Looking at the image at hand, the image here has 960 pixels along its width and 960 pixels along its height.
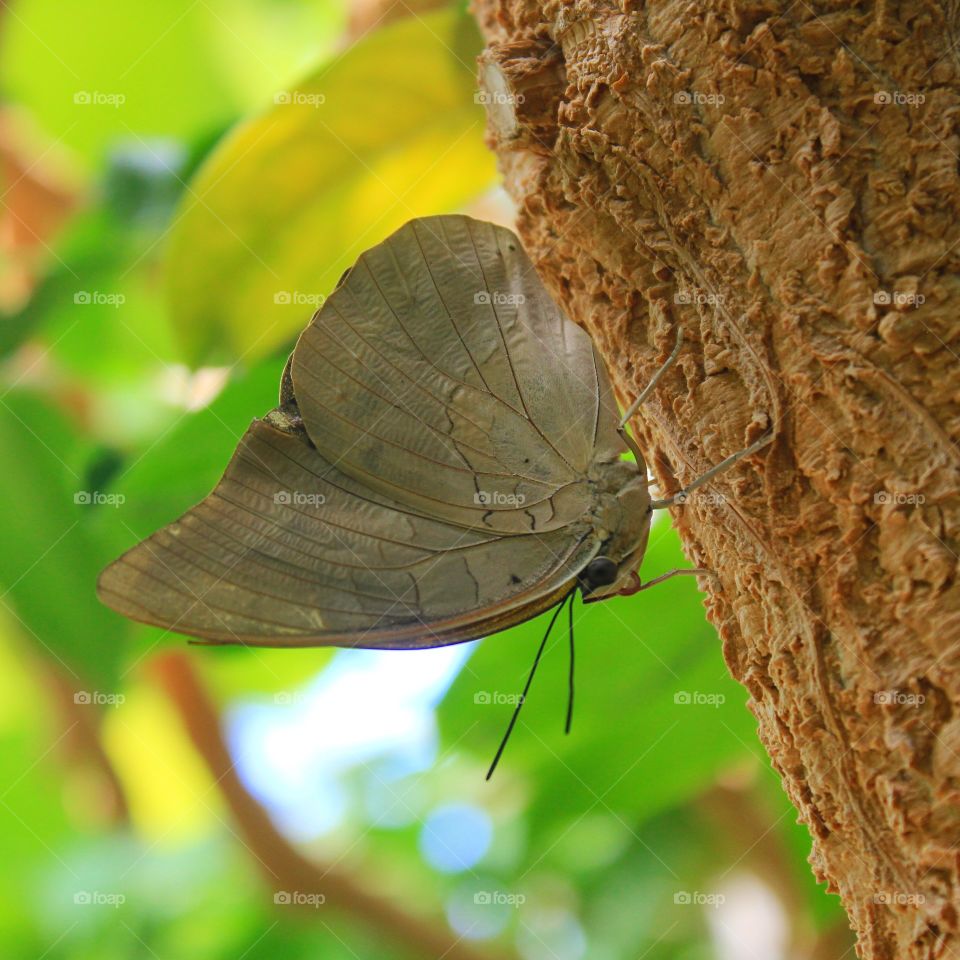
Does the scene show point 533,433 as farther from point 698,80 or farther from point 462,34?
point 462,34

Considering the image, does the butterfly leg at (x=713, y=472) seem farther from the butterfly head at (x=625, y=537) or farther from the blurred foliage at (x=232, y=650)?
the blurred foliage at (x=232, y=650)

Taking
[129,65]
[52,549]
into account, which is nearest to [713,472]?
[52,549]

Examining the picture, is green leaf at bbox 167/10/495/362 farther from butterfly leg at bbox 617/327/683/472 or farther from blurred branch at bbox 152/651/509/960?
butterfly leg at bbox 617/327/683/472

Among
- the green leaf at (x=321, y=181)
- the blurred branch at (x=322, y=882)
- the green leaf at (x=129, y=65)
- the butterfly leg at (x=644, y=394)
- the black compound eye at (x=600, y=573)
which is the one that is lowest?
the blurred branch at (x=322, y=882)

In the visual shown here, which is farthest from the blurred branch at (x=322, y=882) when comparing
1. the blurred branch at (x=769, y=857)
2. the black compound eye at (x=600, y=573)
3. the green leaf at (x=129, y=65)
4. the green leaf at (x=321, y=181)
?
the green leaf at (x=129, y=65)

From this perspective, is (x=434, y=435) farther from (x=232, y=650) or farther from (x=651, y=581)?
(x=232, y=650)

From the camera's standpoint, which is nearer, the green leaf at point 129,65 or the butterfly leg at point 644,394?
Result: the butterfly leg at point 644,394

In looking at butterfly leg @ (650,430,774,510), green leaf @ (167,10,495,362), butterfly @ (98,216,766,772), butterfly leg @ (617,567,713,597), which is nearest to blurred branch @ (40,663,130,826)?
green leaf @ (167,10,495,362)

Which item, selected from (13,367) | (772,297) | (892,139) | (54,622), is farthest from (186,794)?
(892,139)
